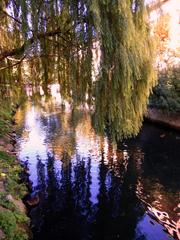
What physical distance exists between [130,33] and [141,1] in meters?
0.66

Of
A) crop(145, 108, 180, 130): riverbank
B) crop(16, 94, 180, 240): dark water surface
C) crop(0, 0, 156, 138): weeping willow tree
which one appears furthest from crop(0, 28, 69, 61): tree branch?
crop(145, 108, 180, 130): riverbank

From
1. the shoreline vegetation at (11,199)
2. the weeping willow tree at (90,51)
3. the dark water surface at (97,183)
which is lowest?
the dark water surface at (97,183)

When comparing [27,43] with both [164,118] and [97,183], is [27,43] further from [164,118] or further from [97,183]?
[164,118]

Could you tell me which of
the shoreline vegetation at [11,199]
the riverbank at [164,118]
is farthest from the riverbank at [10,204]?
the riverbank at [164,118]

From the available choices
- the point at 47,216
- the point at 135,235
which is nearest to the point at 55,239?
the point at 47,216

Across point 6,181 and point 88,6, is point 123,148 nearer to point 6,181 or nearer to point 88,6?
point 6,181

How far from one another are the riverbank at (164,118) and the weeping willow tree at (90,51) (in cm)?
1440

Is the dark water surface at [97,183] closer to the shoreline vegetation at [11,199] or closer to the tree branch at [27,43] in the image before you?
the shoreline vegetation at [11,199]

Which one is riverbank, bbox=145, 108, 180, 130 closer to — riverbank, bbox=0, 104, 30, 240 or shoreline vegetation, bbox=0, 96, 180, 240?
shoreline vegetation, bbox=0, 96, 180, 240

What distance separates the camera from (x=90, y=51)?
4.50m

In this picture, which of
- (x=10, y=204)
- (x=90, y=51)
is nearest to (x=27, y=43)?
(x=90, y=51)

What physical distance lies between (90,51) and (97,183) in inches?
264

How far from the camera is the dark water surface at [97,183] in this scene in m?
7.79

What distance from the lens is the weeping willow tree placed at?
14.0 ft
